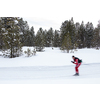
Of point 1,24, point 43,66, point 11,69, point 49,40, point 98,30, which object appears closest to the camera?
point 11,69

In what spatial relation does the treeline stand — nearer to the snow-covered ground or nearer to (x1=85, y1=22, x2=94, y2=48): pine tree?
(x1=85, y1=22, x2=94, y2=48): pine tree

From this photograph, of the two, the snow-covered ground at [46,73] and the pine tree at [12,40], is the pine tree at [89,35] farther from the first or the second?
the pine tree at [12,40]

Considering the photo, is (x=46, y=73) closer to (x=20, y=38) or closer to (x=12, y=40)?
(x=12, y=40)

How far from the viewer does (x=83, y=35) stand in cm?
4409

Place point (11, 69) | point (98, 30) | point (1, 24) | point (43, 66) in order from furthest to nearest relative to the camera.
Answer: point (98, 30) → point (1, 24) → point (43, 66) → point (11, 69)

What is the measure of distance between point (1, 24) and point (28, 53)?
479 inches

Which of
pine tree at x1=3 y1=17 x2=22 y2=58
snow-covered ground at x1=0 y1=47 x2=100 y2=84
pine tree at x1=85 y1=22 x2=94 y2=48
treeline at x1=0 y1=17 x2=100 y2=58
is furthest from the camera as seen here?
pine tree at x1=85 y1=22 x2=94 y2=48

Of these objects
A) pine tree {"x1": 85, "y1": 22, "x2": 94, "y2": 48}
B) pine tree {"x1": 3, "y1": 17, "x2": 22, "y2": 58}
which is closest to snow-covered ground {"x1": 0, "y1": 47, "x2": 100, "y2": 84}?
pine tree {"x1": 3, "y1": 17, "x2": 22, "y2": 58}

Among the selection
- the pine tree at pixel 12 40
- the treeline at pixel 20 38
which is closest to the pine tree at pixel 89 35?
the treeline at pixel 20 38

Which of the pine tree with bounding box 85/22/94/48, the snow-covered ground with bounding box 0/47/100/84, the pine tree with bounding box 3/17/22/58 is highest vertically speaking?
the pine tree with bounding box 85/22/94/48

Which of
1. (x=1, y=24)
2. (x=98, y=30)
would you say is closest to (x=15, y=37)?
(x=1, y=24)

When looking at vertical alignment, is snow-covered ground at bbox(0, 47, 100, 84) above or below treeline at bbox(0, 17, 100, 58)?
below

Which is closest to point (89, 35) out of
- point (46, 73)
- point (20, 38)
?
point (20, 38)

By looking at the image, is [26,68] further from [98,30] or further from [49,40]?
[49,40]
